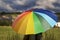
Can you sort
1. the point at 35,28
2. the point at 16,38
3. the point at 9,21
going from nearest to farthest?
the point at 35,28 < the point at 16,38 < the point at 9,21

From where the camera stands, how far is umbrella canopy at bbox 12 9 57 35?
14.0 feet

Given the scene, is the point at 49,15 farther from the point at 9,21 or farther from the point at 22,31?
the point at 9,21

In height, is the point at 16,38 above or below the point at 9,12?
below

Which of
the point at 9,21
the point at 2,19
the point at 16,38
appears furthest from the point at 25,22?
the point at 2,19

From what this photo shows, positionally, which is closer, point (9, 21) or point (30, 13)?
point (30, 13)

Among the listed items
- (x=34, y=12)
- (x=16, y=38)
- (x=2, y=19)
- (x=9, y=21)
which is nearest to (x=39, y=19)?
(x=34, y=12)

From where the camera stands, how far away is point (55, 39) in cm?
786

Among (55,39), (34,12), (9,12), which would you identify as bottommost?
(55,39)

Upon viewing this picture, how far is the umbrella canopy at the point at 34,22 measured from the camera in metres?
4.25

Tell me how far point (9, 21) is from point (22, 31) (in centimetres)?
860

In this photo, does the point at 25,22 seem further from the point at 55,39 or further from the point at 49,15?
the point at 55,39

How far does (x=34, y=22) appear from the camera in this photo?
432 cm

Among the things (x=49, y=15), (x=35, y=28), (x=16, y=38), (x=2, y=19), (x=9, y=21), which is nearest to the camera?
(x=35, y=28)

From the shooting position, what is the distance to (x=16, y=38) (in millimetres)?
7773
